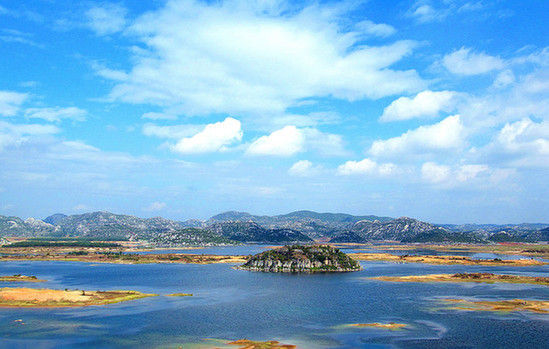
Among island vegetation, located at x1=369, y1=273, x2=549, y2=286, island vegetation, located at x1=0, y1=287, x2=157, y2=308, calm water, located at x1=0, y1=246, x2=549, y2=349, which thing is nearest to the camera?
calm water, located at x1=0, y1=246, x2=549, y2=349

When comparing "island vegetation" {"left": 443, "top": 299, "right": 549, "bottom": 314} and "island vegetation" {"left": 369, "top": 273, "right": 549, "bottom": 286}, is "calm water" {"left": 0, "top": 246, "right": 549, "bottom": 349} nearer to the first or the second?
"island vegetation" {"left": 443, "top": 299, "right": 549, "bottom": 314}

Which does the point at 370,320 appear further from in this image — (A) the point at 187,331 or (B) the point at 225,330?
(A) the point at 187,331

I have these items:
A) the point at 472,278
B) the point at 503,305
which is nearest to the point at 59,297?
the point at 503,305

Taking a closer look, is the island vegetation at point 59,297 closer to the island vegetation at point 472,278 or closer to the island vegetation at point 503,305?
the island vegetation at point 503,305

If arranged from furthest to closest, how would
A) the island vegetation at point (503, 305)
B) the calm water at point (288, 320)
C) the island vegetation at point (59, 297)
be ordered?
the island vegetation at point (59, 297) < the island vegetation at point (503, 305) < the calm water at point (288, 320)

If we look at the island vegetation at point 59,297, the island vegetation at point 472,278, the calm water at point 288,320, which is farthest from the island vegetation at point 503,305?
the island vegetation at point 59,297

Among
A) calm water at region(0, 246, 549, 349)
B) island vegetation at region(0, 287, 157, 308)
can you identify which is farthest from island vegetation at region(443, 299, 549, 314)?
island vegetation at region(0, 287, 157, 308)
